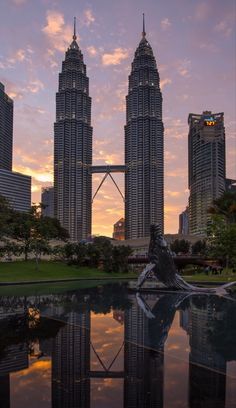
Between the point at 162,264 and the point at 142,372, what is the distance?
24086 mm

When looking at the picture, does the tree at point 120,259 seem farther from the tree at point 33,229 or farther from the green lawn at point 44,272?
the tree at point 33,229

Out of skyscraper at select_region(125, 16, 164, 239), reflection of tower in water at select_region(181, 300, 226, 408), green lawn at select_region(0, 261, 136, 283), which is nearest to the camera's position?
reflection of tower in water at select_region(181, 300, 226, 408)

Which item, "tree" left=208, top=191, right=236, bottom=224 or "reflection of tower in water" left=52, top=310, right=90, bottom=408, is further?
"tree" left=208, top=191, right=236, bottom=224

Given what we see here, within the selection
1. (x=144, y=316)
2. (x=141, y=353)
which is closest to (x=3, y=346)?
(x=141, y=353)

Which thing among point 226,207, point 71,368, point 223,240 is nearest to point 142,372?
point 71,368

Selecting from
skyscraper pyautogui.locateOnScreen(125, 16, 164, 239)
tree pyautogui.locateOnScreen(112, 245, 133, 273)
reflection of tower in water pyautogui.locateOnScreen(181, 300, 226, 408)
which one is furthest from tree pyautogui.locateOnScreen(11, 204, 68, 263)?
skyscraper pyautogui.locateOnScreen(125, 16, 164, 239)

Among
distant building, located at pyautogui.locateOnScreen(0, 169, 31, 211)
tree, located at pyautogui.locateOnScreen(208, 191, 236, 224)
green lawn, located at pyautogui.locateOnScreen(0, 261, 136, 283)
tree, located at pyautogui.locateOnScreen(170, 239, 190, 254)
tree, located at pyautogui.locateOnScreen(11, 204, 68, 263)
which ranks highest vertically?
distant building, located at pyautogui.locateOnScreen(0, 169, 31, 211)

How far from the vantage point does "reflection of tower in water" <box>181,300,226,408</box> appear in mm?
7340

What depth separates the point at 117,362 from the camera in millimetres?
10008

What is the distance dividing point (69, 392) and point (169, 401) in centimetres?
197

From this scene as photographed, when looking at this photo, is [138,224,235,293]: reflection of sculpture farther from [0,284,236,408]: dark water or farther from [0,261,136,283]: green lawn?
[0,261,136,283]: green lawn

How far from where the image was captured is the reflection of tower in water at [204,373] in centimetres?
734

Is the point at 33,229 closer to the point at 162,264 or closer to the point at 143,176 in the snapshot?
the point at 162,264

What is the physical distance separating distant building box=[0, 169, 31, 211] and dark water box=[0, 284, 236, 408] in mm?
170887
